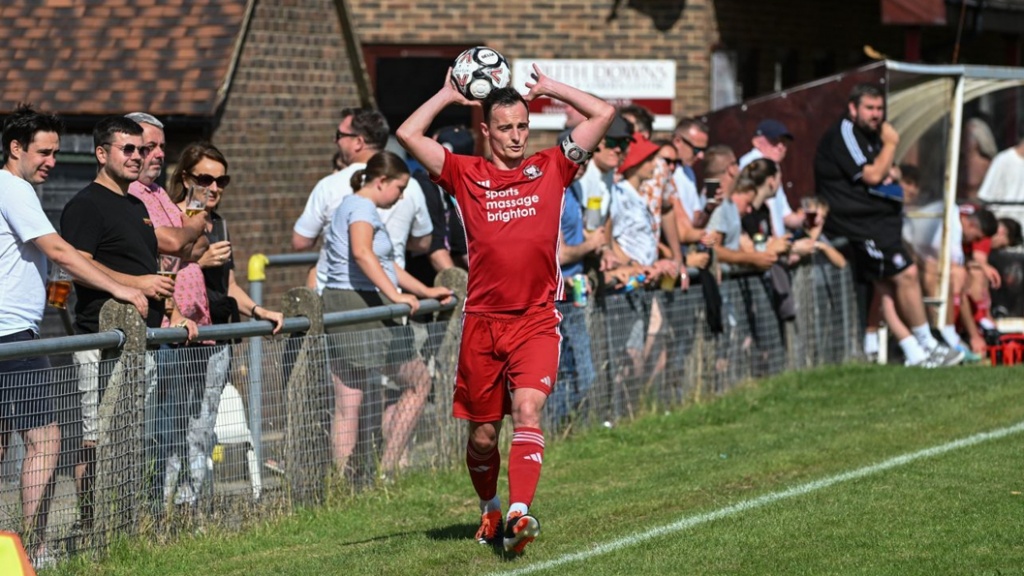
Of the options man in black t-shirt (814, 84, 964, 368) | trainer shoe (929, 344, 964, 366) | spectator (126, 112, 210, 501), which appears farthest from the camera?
trainer shoe (929, 344, 964, 366)

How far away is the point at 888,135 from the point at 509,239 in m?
7.71

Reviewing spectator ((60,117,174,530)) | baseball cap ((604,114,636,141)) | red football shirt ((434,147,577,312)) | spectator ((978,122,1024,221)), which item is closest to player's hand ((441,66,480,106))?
red football shirt ((434,147,577,312))

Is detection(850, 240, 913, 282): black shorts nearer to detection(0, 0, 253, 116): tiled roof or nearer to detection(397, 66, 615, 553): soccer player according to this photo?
detection(0, 0, 253, 116): tiled roof

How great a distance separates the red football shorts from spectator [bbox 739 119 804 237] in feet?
23.5

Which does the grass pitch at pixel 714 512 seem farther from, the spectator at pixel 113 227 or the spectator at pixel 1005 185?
the spectator at pixel 1005 185

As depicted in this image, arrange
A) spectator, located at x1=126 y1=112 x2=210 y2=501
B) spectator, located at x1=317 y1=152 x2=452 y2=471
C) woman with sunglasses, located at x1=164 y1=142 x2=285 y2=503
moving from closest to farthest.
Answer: spectator, located at x1=126 y1=112 x2=210 y2=501
woman with sunglasses, located at x1=164 y1=142 x2=285 y2=503
spectator, located at x1=317 y1=152 x2=452 y2=471

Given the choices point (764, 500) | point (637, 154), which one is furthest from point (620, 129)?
point (764, 500)

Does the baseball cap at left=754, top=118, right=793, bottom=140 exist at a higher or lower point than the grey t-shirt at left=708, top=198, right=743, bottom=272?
higher

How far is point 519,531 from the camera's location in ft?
24.0

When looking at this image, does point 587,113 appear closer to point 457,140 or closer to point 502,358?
point 502,358

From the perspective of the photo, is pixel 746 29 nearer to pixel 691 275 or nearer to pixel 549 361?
pixel 691 275

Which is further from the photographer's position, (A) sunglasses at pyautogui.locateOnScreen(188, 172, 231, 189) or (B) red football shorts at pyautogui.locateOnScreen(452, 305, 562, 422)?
(A) sunglasses at pyautogui.locateOnScreen(188, 172, 231, 189)

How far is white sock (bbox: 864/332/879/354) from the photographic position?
616 inches

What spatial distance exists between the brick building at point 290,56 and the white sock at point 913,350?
9.90ft
